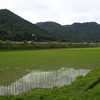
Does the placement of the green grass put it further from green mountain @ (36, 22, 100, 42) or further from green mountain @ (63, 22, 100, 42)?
green mountain @ (63, 22, 100, 42)

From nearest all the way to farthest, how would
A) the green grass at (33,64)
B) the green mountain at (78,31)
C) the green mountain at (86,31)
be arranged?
the green grass at (33,64) < the green mountain at (78,31) < the green mountain at (86,31)

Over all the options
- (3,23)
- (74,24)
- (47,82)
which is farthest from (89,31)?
(47,82)

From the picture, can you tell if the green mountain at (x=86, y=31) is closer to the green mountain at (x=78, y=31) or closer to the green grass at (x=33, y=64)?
the green mountain at (x=78, y=31)

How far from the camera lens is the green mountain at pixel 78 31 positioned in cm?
11562

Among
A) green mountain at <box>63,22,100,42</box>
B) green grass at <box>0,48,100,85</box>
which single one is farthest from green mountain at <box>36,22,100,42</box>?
green grass at <box>0,48,100,85</box>

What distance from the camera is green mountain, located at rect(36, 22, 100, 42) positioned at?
116 m

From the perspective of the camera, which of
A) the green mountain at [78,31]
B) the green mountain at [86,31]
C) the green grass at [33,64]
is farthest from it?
the green mountain at [86,31]

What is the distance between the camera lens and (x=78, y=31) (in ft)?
454

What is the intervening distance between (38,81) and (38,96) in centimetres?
334

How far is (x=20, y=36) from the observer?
6950 cm

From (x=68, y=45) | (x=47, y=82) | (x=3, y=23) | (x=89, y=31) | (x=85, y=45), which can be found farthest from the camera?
(x=89, y=31)

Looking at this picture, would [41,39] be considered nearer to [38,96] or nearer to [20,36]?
[20,36]

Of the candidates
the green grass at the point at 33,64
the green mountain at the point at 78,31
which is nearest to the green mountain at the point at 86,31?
the green mountain at the point at 78,31

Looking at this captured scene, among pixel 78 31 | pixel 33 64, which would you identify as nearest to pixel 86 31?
pixel 78 31
